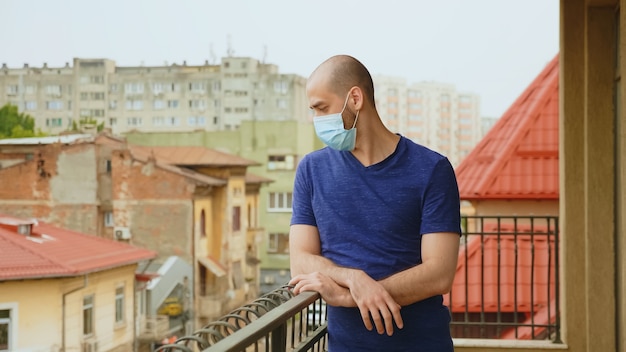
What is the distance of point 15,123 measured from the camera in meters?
54.1

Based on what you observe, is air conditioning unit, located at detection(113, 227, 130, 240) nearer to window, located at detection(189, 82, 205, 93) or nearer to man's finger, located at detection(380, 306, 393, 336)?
window, located at detection(189, 82, 205, 93)

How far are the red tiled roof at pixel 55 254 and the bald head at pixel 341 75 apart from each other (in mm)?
27349

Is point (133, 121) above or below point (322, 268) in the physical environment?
above

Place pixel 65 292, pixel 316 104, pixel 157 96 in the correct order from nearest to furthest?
1. pixel 316 104
2. pixel 65 292
3. pixel 157 96

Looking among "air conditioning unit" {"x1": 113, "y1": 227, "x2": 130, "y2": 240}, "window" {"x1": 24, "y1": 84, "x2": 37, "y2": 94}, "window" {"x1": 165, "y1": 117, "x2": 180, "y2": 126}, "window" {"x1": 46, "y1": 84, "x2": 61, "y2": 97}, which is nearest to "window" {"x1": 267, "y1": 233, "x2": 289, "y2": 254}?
"window" {"x1": 165, "y1": 117, "x2": 180, "y2": 126}

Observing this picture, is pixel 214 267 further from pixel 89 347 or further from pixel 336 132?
pixel 336 132

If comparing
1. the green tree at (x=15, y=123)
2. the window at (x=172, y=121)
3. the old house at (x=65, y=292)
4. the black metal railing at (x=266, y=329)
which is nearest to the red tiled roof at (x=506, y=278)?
the black metal railing at (x=266, y=329)

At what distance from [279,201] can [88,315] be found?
2161 centimetres

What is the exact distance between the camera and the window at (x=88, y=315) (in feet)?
99.2

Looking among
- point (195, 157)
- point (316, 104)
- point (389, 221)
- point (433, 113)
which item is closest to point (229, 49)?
point (433, 113)

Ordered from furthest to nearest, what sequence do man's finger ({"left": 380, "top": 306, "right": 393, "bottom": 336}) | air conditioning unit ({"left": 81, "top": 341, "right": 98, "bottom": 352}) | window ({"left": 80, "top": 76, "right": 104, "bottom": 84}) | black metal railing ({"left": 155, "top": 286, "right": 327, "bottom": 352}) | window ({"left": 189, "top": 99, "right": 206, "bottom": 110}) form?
window ({"left": 80, "top": 76, "right": 104, "bottom": 84}), window ({"left": 189, "top": 99, "right": 206, "bottom": 110}), air conditioning unit ({"left": 81, "top": 341, "right": 98, "bottom": 352}), man's finger ({"left": 380, "top": 306, "right": 393, "bottom": 336}), black metal railing ({"left": 155, "top": 286, "right": 327, "bottom": 352})

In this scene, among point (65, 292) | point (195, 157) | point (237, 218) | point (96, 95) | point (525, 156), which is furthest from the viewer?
point (96, 95)

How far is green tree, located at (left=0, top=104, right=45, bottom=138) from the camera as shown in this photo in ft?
173

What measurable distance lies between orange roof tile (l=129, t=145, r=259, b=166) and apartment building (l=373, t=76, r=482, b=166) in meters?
21.3
